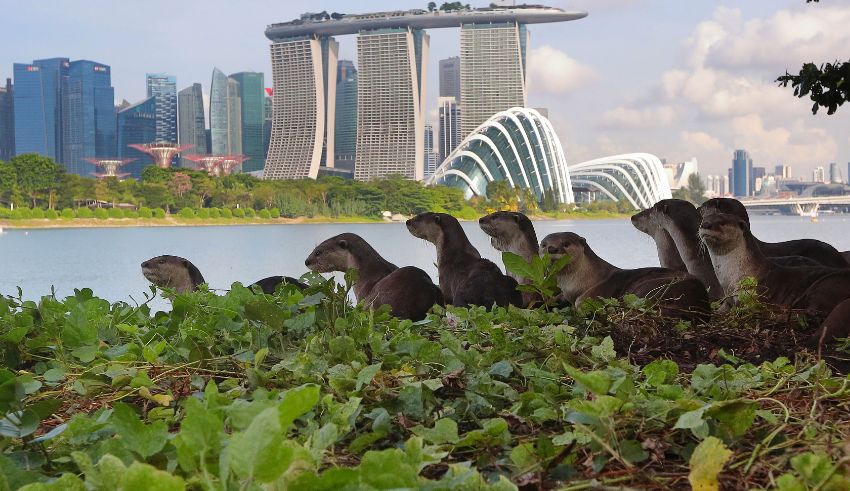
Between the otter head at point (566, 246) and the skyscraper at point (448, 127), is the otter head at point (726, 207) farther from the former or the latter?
the skyscraper at point (448, 127)

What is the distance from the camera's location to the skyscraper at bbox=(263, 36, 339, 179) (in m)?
122

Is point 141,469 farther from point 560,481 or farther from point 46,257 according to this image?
point 46,257

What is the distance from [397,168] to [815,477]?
117 meters

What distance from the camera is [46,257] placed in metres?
37.8

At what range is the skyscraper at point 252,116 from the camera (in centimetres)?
14662

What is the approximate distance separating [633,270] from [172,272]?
10.5 feet

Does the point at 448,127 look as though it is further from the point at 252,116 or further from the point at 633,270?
the point at 633,270

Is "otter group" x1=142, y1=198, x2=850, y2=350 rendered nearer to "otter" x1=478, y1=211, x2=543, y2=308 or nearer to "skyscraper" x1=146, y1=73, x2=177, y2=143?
"otter" x1=478, y1=211, x2=543, y2=308

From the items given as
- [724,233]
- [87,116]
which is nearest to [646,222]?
[724,233]

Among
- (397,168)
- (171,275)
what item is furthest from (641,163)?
(171,275)

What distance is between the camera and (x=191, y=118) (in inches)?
6245

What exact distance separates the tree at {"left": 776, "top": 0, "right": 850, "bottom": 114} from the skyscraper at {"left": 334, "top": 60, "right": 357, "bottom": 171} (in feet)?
406

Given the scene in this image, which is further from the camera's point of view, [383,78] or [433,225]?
[383,78]

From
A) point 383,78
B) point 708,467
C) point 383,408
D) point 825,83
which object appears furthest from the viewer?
point 383,78
